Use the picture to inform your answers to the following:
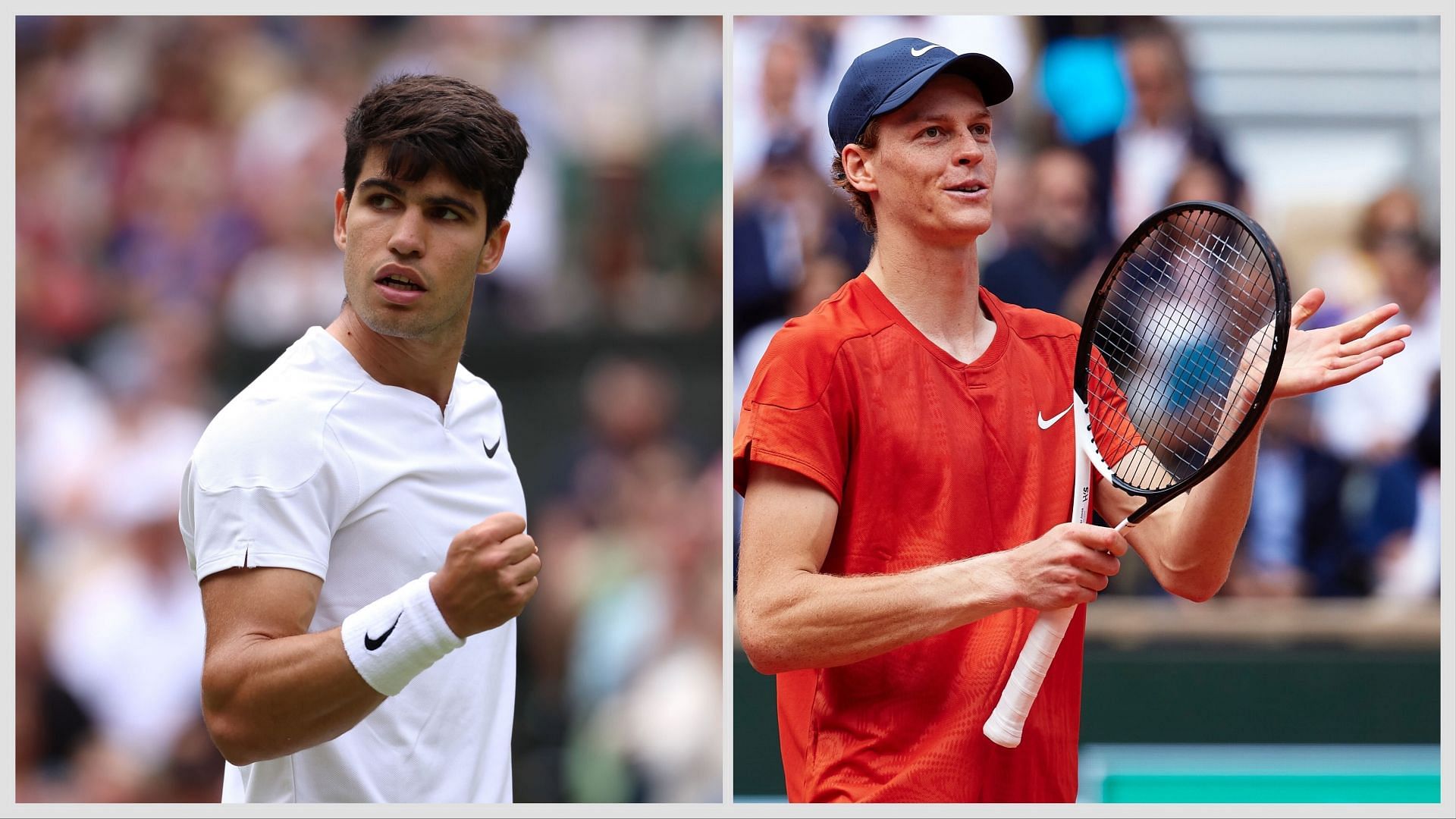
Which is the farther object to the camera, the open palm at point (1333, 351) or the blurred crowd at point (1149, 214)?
the blurred crowd at point (1149, 214)

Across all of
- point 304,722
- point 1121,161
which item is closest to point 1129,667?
point 1121,161

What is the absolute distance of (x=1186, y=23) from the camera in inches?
224

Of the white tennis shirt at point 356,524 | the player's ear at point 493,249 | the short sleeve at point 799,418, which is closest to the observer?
the white tennis shirt at point 356,524

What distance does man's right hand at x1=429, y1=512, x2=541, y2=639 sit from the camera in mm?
2086

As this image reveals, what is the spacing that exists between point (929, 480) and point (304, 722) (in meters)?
0.91

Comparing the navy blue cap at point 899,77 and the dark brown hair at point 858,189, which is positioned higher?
the navy blue cap at point 899,77

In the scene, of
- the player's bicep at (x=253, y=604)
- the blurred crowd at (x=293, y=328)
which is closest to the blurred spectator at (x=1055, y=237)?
the blurred crowd at (x=293, y=328)

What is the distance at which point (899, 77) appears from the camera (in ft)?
7.92

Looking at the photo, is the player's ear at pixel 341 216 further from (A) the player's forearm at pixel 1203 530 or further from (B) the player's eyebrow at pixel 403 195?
(A) the player's forearm at pixel 1203 530

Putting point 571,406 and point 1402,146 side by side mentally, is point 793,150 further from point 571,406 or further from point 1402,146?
point 1402,146

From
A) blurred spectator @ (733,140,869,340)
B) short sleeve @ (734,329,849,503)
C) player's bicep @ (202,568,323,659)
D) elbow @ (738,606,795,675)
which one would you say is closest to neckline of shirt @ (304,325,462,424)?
player's bicep @ (202,568,323,659)

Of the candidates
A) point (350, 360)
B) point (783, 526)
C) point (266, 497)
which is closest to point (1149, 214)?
point (783, 526)

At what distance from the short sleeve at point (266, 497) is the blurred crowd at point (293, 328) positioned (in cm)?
252

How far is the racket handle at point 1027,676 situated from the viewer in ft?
7.43
